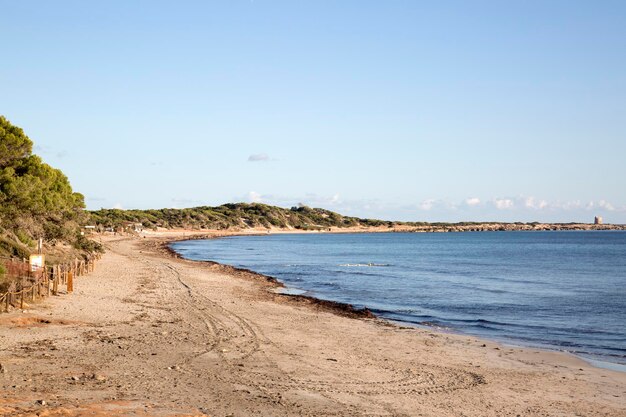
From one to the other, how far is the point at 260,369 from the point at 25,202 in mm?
22402

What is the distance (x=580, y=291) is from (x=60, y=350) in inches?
1467

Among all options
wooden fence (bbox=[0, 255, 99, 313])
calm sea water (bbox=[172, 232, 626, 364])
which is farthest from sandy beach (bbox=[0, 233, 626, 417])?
calm sea water (bbox=[172, 232, 626, 364])

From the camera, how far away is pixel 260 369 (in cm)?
1590

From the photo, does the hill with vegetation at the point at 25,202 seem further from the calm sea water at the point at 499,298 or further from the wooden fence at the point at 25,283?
the calm sea water at the point at 499,298

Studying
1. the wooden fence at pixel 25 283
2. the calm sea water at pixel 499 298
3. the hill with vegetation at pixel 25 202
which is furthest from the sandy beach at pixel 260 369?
the hill with vegetation at pixel 25 202

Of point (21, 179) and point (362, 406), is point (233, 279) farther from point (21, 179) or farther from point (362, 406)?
point (362, 406)

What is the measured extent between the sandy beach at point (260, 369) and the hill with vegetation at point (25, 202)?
8.07 metres

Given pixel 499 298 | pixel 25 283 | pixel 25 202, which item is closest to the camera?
pixel 25 283

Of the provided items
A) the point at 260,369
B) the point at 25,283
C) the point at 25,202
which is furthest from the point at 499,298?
the point at 25,202

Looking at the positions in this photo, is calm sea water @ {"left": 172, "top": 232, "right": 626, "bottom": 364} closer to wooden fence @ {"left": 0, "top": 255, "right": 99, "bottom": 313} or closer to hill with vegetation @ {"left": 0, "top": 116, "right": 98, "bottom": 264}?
wooden fence @ {"left": 0, "top": 255, "right": 99, "bottom": 313}

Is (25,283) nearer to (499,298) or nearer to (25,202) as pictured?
(25,202)

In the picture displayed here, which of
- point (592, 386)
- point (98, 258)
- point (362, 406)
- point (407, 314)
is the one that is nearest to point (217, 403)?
point (362, 406)

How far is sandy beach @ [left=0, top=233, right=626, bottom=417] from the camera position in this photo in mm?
12555

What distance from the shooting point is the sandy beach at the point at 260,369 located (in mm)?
12555
